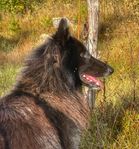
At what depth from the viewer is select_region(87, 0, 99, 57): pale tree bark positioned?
6.94 metres

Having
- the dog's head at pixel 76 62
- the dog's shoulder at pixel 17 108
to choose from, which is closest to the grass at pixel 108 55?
the dog's head at pixel 76 62

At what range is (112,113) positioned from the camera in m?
6.56

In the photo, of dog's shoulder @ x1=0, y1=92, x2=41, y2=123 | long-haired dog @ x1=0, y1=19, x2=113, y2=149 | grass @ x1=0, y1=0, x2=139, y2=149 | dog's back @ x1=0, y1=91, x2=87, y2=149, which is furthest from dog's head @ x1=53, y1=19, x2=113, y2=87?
grass @ x1=0, y1=0, x2=139, y2=149

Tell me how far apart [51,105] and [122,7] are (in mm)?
10026

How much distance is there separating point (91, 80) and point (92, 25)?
1.67 metres

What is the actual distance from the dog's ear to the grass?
4.73ft

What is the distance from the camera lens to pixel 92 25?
6.99 meters

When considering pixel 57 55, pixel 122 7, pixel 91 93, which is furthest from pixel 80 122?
pixel 122 7

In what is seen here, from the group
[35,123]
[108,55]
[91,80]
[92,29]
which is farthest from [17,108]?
[108,55]

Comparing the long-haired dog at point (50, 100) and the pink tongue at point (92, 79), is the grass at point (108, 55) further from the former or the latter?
the long-haired dog at point (50, 100)

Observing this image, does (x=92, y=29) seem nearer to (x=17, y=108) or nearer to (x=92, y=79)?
(x=92, y=79)

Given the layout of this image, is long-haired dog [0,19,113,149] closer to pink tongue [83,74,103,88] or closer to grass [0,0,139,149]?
pink tongue [83,74,103,88]

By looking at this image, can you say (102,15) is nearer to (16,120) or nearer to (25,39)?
(25,39)

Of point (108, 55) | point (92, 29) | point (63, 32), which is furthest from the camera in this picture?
point (108, 55)
